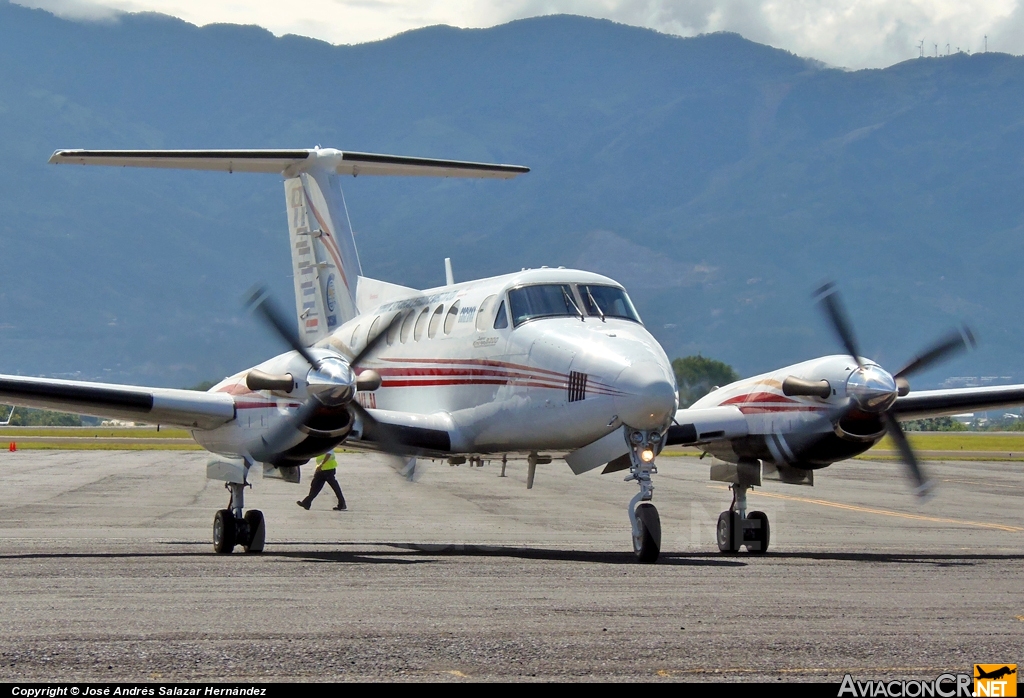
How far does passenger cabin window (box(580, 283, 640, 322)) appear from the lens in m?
18.1

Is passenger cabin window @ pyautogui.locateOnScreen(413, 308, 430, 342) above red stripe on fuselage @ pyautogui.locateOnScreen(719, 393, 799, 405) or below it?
above

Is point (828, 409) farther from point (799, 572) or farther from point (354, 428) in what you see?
point (354, 428)

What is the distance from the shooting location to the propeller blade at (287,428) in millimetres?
16797

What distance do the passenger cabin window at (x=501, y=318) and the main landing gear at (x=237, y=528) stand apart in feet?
14.0

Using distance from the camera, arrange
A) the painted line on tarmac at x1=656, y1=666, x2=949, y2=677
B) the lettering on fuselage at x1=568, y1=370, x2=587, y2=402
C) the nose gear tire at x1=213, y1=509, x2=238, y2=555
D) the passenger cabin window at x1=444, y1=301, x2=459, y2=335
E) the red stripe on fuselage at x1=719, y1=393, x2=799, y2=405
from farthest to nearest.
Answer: the passenger cabin window at x1=444, y1=301, x2=459, y2=335, the red stripe on fuselage at x1=719, y1=393, x2=799, y2=405, the nose gear tire at x1=213, y1=509, x2=238, y2=555, the lettering on fuselage at x1=568, y1=370, x2=587, y2=402, the painted line on tarmac at x1=656, y1=666, x2=949, y2=677

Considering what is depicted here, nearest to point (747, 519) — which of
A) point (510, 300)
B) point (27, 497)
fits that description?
point (510, 300)

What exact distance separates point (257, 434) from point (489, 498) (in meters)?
16.7

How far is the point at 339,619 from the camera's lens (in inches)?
417

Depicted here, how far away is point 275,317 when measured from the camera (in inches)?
704

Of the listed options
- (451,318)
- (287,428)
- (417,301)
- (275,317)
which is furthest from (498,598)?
(417,301)

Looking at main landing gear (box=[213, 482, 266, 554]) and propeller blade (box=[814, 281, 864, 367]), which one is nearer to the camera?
propeller blade (box=[814, 281, 864, 367])

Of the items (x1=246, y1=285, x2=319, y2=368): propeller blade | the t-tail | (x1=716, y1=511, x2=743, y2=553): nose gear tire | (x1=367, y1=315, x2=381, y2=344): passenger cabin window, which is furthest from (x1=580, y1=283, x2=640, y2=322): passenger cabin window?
the t-tail

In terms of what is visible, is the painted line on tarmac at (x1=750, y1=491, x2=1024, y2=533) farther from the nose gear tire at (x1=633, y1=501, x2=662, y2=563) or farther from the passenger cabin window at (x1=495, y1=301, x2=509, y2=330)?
the passenger cabin window at (x1=495, y1=301, x2=509, y2=330)

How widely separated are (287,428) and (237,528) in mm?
2101
